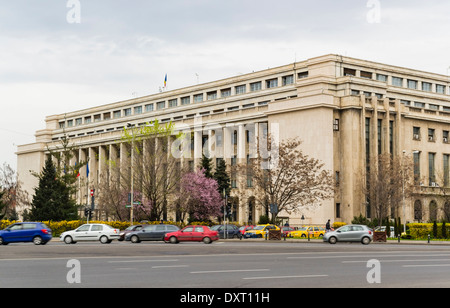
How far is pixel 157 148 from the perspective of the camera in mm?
62125

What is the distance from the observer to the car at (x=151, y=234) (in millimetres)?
44000

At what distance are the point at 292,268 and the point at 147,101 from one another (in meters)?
103

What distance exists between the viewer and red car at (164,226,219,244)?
41844mm

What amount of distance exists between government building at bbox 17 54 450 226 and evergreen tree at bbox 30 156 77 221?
17.9 feet

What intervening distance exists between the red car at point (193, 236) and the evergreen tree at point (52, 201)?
27.7 metres

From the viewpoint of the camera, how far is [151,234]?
1741 inches

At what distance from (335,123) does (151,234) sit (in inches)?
1583

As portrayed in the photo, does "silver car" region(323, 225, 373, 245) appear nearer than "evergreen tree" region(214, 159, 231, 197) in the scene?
Answer: Yes

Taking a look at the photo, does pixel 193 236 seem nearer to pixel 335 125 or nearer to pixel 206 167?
pixel 206 167

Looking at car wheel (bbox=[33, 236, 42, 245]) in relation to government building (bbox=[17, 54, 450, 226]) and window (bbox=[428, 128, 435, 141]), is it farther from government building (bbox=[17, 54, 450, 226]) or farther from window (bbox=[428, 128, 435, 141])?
window (bbox=[428, 128, 435, 141])

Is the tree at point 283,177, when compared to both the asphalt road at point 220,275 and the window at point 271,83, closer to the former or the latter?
the window at point 271,83

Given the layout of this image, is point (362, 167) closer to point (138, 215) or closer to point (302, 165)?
point (302, 165)

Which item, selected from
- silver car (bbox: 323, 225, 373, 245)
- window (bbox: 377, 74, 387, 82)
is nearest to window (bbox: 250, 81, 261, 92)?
window (bbox: 377, 74, 387, 82)

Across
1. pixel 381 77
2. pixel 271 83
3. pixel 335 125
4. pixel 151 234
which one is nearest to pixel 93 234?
pixel 151 234
